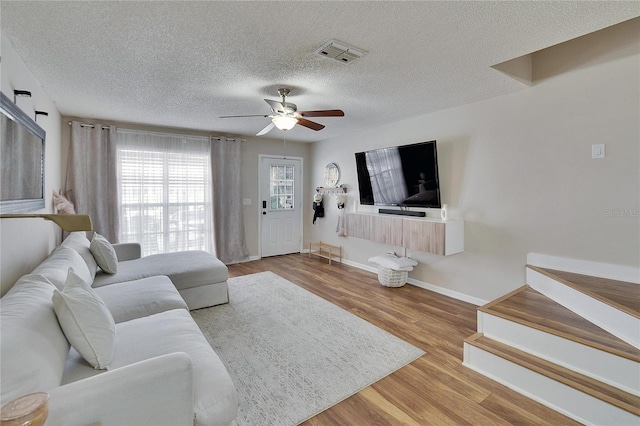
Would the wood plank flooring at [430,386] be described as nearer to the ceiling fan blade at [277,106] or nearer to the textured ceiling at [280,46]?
the ceiling fan blade at [277,106]

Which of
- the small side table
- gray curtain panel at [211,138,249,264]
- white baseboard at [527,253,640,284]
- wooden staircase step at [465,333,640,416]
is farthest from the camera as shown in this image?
gray curtain panel at [211,138,249,264]

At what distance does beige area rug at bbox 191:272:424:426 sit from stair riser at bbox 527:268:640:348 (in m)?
1.29

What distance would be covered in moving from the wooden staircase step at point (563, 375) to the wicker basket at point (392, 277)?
5.58 ft

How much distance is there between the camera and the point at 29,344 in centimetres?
115

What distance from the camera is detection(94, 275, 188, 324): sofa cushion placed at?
2.16 meters

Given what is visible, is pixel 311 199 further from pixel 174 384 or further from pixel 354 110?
pixel 174 384

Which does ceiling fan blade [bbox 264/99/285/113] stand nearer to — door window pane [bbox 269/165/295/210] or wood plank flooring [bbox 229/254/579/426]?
wood plank flooring [bbox 229/254/579/426]

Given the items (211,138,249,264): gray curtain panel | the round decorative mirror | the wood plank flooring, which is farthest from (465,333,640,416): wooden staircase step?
(211,138,249,264): gray curtain panel

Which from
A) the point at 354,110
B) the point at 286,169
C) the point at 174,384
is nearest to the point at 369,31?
the point at 354,110

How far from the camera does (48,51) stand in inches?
87.4

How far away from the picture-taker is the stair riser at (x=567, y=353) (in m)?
1.77

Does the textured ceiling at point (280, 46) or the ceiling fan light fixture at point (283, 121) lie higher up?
the textured ceiling at point (280, 46)

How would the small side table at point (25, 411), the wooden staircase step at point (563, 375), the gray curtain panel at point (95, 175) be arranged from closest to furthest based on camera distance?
the small side table at point (25, 411) → the wooden staircase step at point (563, 375) → the gray curtain panel at point (95, 175)

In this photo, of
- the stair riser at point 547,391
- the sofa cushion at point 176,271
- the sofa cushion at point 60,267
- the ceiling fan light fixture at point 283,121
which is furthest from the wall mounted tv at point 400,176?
the sofa cushion at point 60,267
